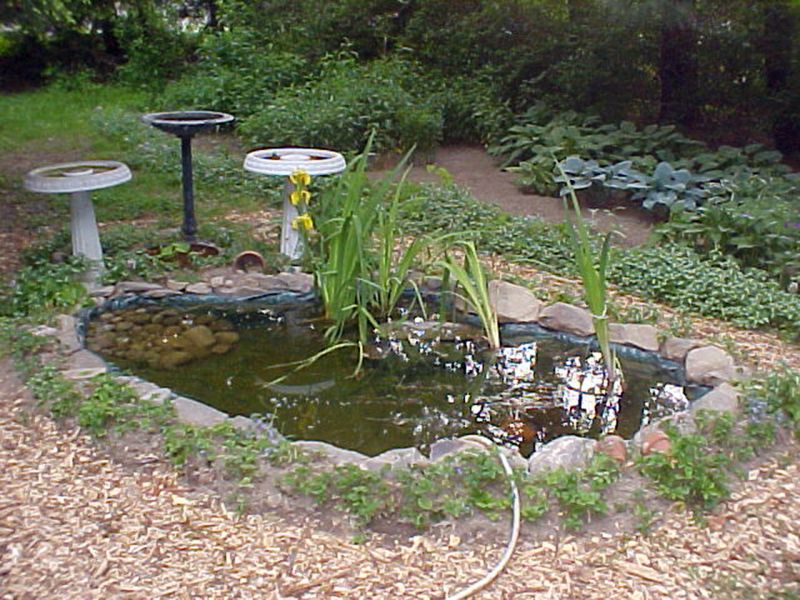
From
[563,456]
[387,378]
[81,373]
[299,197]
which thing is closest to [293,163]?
[299,197]

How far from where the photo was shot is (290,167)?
4.51 meters

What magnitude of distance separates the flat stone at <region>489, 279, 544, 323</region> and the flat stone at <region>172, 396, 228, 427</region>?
5.28 ft

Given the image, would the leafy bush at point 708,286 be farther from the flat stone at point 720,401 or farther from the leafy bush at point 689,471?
the leafy bush at point 689,471

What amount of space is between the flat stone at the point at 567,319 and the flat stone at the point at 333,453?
5.39 feet

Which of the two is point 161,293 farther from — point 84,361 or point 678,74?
point 678,74

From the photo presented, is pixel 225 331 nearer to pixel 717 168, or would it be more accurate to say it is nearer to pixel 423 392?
pixel 423 392

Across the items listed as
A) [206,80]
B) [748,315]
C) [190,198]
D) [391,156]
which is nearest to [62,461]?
[190,198]

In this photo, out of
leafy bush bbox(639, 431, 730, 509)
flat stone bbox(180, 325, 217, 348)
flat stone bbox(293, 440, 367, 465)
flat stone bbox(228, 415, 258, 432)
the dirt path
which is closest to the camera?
leafy bush bbox(639, 431, 730, 509)

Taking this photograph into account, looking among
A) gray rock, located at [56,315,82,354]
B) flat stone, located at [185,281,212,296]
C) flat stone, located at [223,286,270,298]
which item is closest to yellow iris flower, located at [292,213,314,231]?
flat stone, located at [223,286,270,298]

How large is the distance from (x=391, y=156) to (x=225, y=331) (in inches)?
153

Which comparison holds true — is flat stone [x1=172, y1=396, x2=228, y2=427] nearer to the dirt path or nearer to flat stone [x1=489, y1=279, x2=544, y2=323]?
flat stone [x1=489, y1=279, x2=544, y2=323]

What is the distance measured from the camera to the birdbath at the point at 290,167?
4531mm

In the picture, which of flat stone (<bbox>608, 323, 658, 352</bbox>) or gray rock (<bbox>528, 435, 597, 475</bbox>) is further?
flat stone (<bbox>608, 323, 658, 352</bbox>)

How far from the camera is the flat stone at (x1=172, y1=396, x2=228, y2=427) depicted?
2.96 meters
